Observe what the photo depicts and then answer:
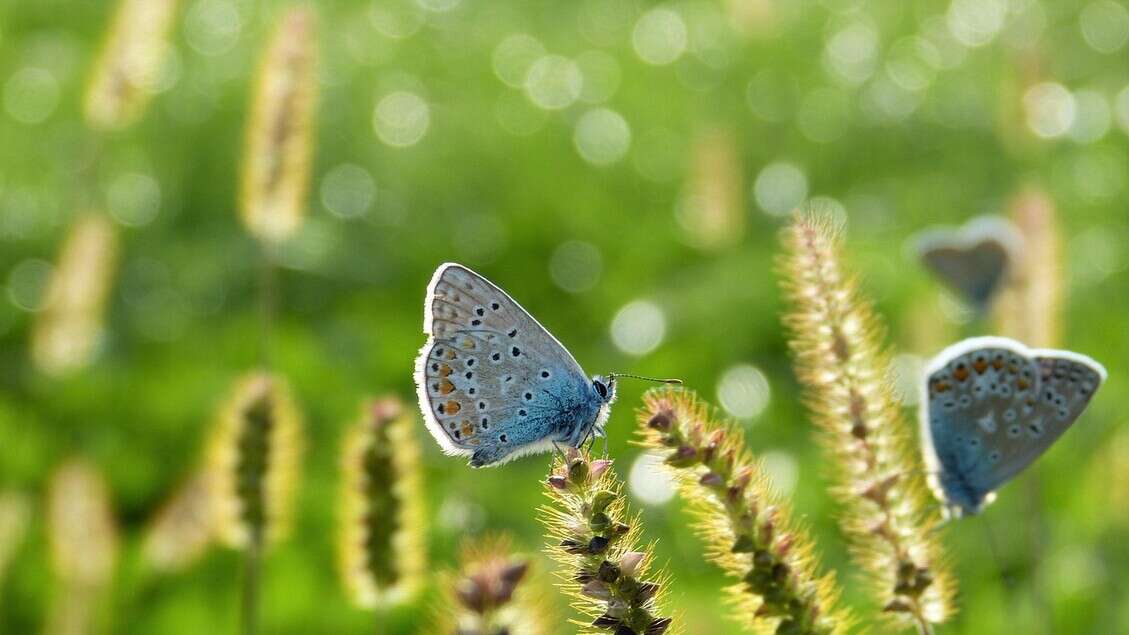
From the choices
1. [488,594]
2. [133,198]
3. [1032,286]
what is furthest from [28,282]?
[488,594]

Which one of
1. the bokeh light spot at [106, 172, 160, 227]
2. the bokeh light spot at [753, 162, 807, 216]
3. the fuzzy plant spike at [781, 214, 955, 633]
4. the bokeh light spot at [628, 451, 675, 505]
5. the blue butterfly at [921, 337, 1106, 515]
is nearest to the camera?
the fuzzy plant spike at [781, 214, 955, 633]

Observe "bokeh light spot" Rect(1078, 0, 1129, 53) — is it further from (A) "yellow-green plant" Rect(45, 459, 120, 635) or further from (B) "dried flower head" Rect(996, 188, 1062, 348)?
(A) "yellow-green plant" Rect(45, 459, 120, 635)

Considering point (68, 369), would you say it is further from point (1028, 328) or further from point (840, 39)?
point (840, 39)

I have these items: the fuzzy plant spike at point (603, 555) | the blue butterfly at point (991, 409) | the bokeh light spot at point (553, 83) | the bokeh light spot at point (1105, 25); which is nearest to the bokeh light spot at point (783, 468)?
the blue butterfly at point (991, 409)

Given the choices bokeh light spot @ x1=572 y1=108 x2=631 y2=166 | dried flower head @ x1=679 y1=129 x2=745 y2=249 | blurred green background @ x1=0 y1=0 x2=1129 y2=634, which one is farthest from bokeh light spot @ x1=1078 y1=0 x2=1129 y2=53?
dried flower head @ x1=679 y1=129 x2=745 y2=249

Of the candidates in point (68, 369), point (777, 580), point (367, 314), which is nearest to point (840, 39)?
point (367, 314)

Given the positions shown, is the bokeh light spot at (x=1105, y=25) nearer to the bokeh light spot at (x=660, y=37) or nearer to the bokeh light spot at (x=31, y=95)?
the bokeh light spot at (x=660, y=37)
